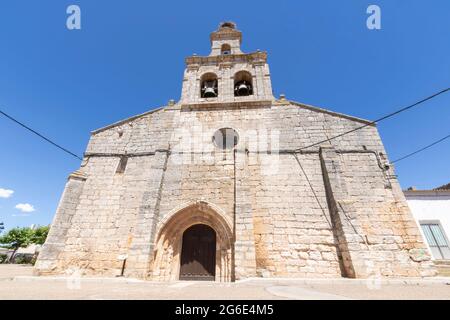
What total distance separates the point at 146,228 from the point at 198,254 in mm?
2014

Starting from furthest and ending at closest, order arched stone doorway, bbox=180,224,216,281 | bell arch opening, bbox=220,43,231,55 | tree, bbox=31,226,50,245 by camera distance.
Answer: tree, bbox=31,226,50,245
bell arch opening, bbox=220,43,231,55
arched stone doorway, bbox=180,224,216,281

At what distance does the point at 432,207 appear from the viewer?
9859 mm

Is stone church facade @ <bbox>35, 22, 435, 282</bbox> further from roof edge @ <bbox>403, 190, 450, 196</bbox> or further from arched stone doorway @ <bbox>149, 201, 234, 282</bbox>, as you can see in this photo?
roof edge @ <bbox>403, 190, 450, 196</bbox>

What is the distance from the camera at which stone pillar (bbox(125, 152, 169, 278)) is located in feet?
19.0

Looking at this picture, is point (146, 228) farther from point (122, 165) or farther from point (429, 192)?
point (429, 192)

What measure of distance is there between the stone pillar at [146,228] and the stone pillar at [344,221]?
18.7 ft

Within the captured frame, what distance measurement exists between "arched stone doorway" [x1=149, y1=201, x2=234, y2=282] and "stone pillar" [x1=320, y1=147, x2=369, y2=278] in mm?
3302

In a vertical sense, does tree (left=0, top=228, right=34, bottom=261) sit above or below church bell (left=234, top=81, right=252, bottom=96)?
below

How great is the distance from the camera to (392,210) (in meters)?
6.44

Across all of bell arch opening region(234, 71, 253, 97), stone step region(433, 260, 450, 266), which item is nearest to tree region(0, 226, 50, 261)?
bell arch opening region(234, 71, 253, 97)
